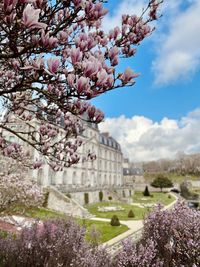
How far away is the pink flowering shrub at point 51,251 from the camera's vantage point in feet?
17.9

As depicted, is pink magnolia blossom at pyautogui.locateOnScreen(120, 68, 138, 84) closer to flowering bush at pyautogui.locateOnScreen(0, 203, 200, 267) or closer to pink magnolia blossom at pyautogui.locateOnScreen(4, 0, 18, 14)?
pink magnolia blossom at pyautogui.locateOnScreen(4, 0, 18, 14)

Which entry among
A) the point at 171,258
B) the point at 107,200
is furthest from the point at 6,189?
the point at 107,200

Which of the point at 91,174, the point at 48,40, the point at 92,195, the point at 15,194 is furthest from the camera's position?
the point at 91,174

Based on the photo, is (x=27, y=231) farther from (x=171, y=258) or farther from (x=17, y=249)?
(x=171, y=258)

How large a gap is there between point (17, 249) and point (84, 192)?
37.5 meters

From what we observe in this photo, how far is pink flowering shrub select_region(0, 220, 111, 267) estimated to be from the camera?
5.47 meters

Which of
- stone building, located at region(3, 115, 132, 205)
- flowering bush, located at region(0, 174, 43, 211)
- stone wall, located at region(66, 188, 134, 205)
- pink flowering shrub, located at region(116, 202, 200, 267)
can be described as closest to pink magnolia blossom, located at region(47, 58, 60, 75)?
pink flowering shrub, located at region(116, 202, 200, 267)

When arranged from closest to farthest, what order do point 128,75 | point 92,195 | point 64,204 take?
point 128,75
point 64,204
point 92,195

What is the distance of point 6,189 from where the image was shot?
1308 centimetres

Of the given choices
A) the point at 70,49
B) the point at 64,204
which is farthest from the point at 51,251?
the point at 64,204

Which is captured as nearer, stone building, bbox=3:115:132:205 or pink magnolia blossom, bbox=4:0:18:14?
pink magnolia blossom, bbox=4:0:18:14

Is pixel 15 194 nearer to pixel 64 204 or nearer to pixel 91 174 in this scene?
pixel 64 204

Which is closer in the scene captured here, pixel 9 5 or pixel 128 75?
pixel 9 5

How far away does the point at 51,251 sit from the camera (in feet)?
18.7
